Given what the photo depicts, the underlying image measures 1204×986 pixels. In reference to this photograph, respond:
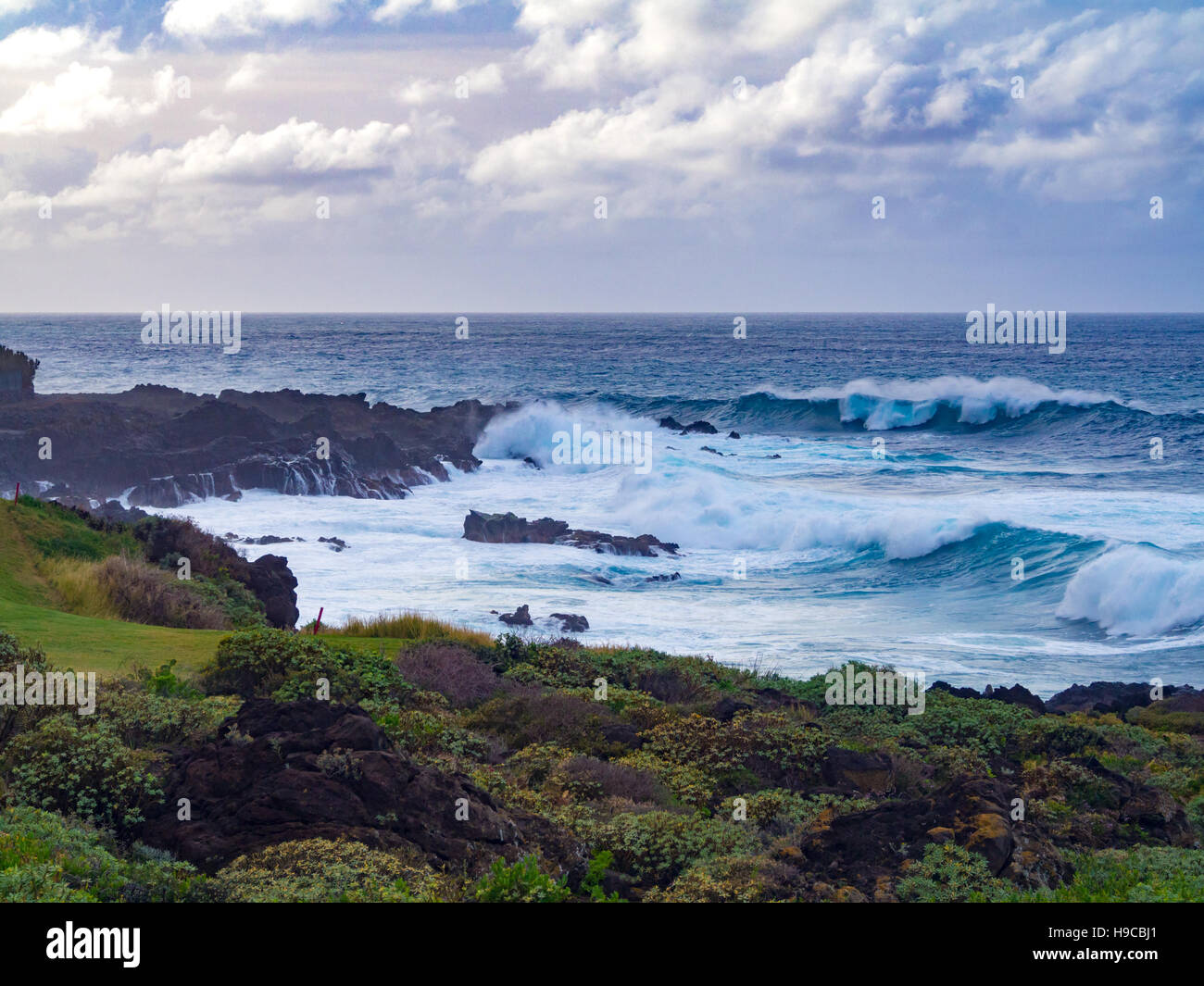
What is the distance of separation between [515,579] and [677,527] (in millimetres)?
9269

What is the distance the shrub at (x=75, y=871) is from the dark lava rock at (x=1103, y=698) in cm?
1262

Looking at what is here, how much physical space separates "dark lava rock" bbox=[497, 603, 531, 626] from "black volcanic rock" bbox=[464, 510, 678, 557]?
8190mm

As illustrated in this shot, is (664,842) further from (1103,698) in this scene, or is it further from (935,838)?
(1103,698)

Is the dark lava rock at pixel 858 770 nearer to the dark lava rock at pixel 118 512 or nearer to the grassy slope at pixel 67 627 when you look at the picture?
the grassy slope at pixel 67 627

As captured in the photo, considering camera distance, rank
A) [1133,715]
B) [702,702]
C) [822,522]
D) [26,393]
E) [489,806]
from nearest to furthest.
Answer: [489,806], [702,702], [1133,715], [822,522], [26,393]

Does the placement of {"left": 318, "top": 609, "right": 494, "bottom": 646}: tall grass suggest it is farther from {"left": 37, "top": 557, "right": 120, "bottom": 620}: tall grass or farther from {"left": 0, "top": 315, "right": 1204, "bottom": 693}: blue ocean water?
{"left": 0, "top": 315, "right": 1204, "bottom": 693}: blue ocean water

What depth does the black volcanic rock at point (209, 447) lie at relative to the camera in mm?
33156

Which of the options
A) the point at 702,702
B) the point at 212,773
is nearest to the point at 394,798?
the point at 212,773

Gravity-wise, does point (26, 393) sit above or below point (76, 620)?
above

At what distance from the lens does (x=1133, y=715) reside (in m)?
14.1

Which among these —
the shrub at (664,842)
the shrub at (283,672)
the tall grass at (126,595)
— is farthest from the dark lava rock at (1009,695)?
the tall grass at (126,595)

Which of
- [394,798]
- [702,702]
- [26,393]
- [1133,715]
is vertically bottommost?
[1133,715]

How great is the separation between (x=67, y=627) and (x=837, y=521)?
23332 mm
